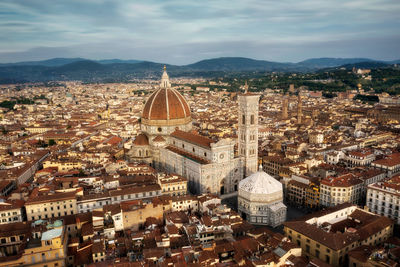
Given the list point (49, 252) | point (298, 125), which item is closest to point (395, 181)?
point (49, 252)

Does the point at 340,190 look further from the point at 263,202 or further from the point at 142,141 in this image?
the point at 142,141

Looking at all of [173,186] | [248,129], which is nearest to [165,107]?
[248,129]

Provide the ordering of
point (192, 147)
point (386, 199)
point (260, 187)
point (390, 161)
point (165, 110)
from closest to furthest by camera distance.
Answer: point (386, 199) < point (260, 187) < point (390, 161) < point (192, 147) < point (165, 110)

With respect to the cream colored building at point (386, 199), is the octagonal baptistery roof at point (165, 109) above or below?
above

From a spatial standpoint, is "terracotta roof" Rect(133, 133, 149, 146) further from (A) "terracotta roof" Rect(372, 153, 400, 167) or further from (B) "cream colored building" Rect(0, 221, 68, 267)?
(A) "terracotta roof" Rect(372, 153, 400, 167)

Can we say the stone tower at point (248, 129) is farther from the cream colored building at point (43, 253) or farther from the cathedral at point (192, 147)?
the cream colored building at point (43, 253)

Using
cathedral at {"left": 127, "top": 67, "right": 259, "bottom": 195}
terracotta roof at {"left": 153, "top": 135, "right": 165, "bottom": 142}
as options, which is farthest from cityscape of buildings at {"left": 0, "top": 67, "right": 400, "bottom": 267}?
terracotta roof at {"left": 153, "top": 135, "right": 165, "bottom": 142}

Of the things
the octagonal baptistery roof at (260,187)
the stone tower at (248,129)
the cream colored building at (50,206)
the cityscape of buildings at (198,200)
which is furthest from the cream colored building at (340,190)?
the cream colored building at (50,206)

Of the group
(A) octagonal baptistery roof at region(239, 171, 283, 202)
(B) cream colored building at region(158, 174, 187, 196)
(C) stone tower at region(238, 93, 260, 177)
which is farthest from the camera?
(C) stone tower at region(238, 93, 260, 177)
